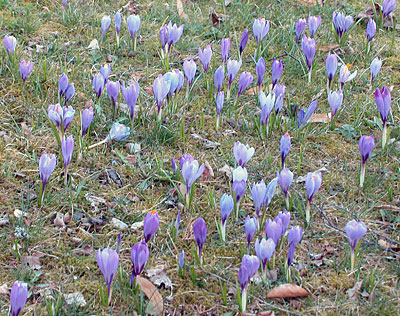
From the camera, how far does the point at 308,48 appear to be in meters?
3.55

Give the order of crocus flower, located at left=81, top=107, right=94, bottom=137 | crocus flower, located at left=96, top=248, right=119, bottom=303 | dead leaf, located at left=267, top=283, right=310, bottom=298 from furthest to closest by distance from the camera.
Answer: crocus flower, located at left=81, top=107, right=94, bottom=137, dead leaf, located at left=267, top=283, right=310, bottom=298, crocus flower, located at left=96, top=248, right=119, bottom=303

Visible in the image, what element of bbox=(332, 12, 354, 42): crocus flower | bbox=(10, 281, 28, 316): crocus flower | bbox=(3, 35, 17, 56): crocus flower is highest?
bbox=(332, 12, 354, 42): crocus flower

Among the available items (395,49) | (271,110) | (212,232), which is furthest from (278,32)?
(212,232)

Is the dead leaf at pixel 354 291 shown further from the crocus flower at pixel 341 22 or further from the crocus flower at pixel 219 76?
the crocus flower at pixel 341 22

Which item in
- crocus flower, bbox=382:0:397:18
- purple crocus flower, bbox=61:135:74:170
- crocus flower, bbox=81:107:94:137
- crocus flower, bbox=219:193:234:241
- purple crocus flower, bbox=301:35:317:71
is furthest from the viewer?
crocus flower, bbox=382:0:397:18

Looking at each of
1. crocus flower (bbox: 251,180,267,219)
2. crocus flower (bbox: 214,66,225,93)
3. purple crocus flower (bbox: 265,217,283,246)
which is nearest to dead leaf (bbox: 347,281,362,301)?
purple crocus flower (bbox: 265,217,283,246)

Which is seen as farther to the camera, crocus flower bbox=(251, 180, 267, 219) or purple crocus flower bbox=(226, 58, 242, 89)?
purple crocus flower bbox=(226, 58, 242, 89)

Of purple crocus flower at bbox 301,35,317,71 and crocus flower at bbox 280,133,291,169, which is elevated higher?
purple crocus flower at bbox 301,35,317,71

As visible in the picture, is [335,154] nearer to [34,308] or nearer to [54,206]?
[54,206]

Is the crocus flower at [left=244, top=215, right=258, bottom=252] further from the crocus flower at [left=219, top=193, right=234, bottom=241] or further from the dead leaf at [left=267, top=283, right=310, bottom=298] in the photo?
the dead leaf at [left=267, top=283, right=310, bottom=298]

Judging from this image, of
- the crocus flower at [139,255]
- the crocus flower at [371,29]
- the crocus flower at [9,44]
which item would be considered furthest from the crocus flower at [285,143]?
the crocus flower at [9,44]

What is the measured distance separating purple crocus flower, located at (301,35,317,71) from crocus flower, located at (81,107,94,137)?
1519 millimetres

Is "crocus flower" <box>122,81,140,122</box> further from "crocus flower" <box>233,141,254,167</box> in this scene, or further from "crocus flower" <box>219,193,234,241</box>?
"crocus flower" <box>219,193,234,241</box>

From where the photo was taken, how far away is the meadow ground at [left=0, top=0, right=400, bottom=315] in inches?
88.3
